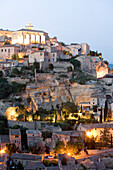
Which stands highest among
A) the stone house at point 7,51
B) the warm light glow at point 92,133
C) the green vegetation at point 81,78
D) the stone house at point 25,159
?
the stone house at point 7,51

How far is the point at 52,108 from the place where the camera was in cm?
3675

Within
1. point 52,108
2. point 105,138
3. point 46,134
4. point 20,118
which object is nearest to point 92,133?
point 105,138

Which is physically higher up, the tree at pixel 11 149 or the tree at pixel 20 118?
the tree at pixel 20 118

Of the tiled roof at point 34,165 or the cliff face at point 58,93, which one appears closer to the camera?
the tiled roof at point 34,165

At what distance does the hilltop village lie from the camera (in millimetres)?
27578

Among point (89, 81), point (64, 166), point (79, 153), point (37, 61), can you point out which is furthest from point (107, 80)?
point (64, 166)

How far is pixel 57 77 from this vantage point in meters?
40.7

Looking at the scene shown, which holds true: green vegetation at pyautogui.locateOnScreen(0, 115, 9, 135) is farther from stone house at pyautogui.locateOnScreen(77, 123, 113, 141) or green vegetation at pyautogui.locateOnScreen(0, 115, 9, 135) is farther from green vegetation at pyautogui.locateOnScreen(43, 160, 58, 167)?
stone house at pyautogui.locateOnScreen(77, 123, 113, 141)

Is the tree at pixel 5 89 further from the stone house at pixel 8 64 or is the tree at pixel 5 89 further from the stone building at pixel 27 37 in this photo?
the stone building at pixel 27 37

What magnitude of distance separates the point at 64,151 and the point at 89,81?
48.6 feet

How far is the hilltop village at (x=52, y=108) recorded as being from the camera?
2758 cm

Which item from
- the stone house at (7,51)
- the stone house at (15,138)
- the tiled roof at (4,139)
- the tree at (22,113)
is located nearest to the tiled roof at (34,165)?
the stone house at (15,138)

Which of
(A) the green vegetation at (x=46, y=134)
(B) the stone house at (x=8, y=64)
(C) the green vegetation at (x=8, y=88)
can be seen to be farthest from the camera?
(B) the stone house at (x=8, y=64)

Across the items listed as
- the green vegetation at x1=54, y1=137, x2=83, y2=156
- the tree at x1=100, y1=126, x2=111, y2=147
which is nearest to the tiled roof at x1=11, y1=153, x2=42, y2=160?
the green vegetation at x1=54, y1=137, x2=83, y2=156
